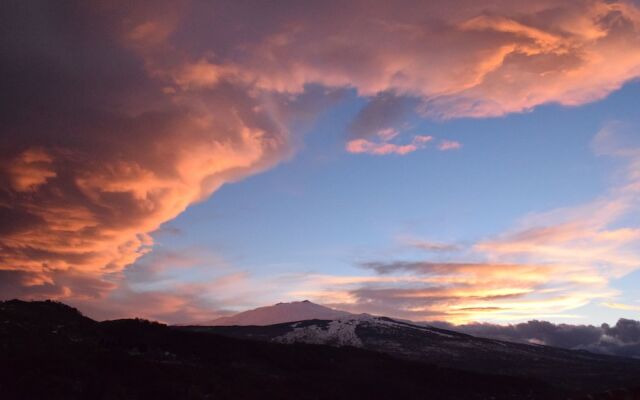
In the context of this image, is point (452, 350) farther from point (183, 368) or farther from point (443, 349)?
point (183, 368)

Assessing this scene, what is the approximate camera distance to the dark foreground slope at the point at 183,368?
30031 mm

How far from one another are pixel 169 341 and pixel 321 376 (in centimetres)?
1741

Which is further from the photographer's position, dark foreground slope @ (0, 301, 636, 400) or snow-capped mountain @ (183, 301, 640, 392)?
snow-capped mountain @ (183, 301, 640, 392)

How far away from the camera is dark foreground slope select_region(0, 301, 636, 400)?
98.5 feet

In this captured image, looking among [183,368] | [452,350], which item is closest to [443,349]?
[452,350]

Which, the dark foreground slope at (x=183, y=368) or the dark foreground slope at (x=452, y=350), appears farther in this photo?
the dark foreground slope at (x=452, y=350)

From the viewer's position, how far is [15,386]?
86.1 ft

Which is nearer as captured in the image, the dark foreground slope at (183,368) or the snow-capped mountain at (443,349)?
the dark foreground slope at (183,368)

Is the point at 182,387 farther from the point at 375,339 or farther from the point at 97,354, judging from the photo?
the point at 375,339

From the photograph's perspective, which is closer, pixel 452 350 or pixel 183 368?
pixel 183 368

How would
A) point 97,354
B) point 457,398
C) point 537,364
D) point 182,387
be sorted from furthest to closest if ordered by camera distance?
point 537,364 → point 457,398 → point 97,354 → point 182,387

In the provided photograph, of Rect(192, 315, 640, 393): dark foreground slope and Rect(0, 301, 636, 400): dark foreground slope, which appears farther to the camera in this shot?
Rect(192, 315, 640, 393): dark foreground slope

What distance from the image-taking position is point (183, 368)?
3969 cm

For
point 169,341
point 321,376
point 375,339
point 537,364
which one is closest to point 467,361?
point 537,364
